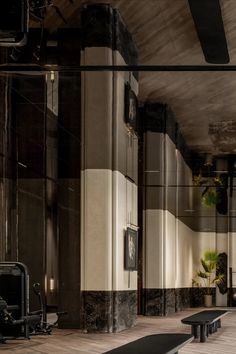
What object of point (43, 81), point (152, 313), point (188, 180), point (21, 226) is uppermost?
point (43, 81)

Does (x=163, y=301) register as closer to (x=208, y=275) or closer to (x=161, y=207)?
(x=161, y=207)

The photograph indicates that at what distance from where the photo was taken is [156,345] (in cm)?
650

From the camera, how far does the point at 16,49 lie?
11.6m

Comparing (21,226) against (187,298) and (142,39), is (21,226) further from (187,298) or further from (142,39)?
(187,298)

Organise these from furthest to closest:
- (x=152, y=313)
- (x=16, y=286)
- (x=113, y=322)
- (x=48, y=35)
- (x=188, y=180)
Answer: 1. (x=188, y=180)
2. (x=152, y=313)
3. (x=48, y=35)
4. (x=113, y=322)
5. (x=16, y=286)

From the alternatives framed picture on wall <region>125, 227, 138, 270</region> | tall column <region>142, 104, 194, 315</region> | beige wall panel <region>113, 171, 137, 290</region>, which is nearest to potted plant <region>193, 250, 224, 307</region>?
tall column <region>142, 104, 194, 315</region>

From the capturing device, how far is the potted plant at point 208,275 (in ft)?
62.7

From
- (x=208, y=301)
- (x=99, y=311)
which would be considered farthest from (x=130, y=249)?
(x=208, y=301)

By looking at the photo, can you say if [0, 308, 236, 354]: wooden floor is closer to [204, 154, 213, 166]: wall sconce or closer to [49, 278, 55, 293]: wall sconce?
[49, 278, 55, 293]: wall sconce

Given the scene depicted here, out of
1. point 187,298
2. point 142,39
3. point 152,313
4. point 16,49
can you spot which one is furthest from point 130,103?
point 187,298

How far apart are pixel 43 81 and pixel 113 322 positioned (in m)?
3.96

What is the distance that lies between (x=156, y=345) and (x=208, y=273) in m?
13.0

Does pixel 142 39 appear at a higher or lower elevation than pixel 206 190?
higher

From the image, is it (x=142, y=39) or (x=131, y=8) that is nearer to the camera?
(x=131, y=8)
